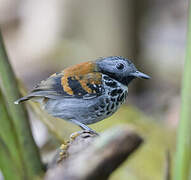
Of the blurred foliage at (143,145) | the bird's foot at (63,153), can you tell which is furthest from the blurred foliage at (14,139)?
the bird's foot at (63,153)

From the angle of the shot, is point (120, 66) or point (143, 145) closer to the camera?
point (120, 66)

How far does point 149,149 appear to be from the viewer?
230 cm

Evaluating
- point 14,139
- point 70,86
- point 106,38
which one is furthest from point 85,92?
point 106,38

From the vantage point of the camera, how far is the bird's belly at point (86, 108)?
3.31 ft

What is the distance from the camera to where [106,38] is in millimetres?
5852

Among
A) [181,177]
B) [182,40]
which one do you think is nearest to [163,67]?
[182,40]

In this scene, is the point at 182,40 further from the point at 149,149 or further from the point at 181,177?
the point at 181,177

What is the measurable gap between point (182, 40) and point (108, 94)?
623cm

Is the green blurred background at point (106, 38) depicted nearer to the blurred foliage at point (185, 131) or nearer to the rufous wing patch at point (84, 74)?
the blurred foliage at point (185, 131)

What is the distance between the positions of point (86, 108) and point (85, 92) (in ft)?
0.14

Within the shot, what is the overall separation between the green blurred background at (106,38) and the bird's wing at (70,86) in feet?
10.7

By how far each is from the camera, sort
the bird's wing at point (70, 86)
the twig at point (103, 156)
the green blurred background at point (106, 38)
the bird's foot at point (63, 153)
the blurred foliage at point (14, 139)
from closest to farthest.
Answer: the twig at point (103, 156)
the bird's foot at point (63, 153)
the bird's wing at point (70, 86)
the blurred foliage at point (14, 139)
the green blurred background at point (106, 38)

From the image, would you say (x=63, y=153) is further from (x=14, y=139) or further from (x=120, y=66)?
(x=14, y=139)

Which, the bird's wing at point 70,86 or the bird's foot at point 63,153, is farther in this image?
the bird's wing at point 70,86
